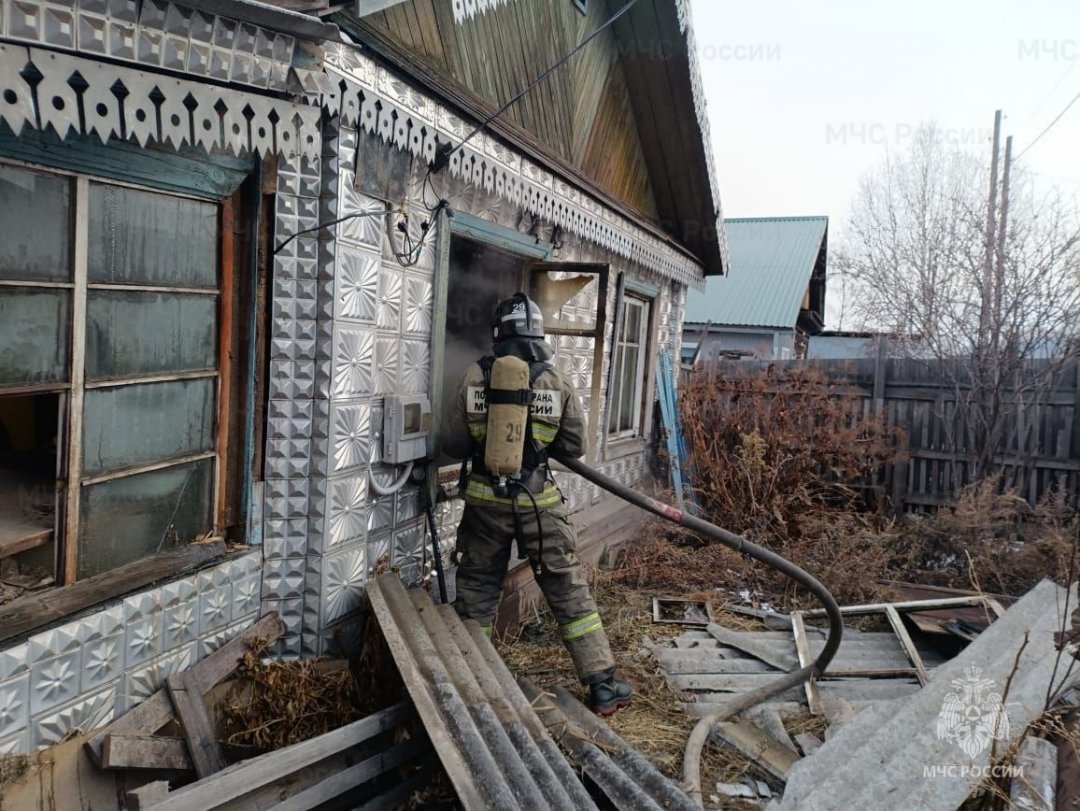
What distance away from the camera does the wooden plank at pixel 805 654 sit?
3.94 meters

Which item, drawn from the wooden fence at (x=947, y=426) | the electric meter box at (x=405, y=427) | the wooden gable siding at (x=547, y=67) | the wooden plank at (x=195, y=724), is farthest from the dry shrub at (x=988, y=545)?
the wooden plank at (x=195, y=724)

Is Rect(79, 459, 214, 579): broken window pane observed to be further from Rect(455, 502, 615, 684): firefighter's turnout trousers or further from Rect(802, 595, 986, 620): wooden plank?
Rect(802, 595, 986, 620): wooden plank

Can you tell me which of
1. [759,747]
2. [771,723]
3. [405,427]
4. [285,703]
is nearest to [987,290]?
[771,723]

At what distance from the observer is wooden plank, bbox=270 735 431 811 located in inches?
97.7

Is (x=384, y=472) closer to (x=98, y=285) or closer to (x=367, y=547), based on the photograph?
(x=367, y=547)

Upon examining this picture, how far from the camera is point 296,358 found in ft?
9.65

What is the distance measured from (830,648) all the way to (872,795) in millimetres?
A: 1368

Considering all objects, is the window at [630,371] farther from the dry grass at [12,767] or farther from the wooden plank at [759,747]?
the dry grass at [12,767]

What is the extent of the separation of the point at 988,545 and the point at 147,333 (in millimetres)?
6391

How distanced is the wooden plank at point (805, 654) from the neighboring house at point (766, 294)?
→ 37.3 feet

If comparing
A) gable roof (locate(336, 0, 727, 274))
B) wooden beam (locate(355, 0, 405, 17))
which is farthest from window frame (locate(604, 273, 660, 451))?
wooden beam (locate(355, 0, 405, 17))

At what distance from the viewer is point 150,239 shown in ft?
8.21

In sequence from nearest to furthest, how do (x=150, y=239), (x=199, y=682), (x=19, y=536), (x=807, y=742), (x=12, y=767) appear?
(x=12, y=767), (x=19, y=536), (x=150, y=239), (x=199, y=682), (x=807, y=742)

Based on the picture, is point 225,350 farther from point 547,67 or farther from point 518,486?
point 547,67
